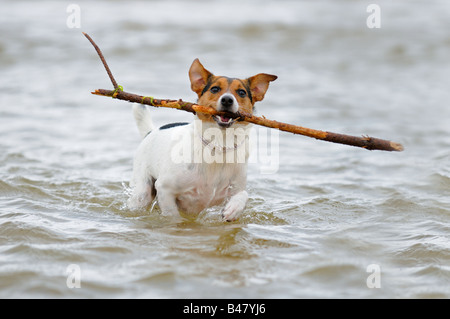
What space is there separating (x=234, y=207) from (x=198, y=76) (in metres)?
1.16

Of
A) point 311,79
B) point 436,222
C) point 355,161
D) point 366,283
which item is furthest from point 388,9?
point 366,283

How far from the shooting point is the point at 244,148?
547 centimetres

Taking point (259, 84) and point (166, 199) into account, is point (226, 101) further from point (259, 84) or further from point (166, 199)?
point (166, 199)

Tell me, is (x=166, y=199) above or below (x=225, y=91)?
below

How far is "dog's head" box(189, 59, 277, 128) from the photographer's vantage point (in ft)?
16.7

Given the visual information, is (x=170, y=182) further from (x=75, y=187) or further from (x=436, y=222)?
(x=436, y=222)

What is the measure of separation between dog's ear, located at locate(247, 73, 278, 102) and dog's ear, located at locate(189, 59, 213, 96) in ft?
1.22

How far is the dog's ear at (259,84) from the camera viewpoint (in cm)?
553

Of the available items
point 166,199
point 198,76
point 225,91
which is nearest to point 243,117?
point 225,91

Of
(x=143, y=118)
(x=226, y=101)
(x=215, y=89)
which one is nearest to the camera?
(x=226, y=101)

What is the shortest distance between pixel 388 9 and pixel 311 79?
8.07m

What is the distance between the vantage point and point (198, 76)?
548cm

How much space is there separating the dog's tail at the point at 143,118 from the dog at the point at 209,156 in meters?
0.87

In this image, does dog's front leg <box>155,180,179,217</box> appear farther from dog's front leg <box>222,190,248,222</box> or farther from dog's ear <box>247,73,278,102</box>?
dog's ear <box>247,73,278,102</box>
